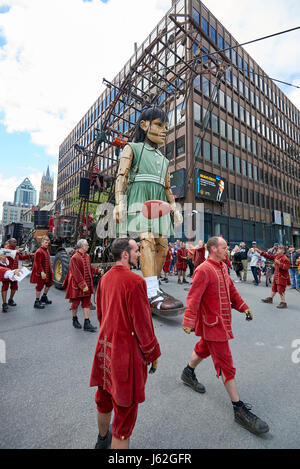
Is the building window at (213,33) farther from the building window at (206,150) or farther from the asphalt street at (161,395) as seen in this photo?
the asphalt street at (161,395)

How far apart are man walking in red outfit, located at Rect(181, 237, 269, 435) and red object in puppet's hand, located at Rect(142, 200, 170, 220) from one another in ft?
4.07

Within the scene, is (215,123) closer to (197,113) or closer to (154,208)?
(197,113)

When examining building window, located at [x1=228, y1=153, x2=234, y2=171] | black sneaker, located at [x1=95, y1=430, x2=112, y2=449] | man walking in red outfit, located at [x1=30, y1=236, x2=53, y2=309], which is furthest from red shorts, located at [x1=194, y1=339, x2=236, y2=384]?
building window, located at [x1=228, y1=153, x2=234, y2=171]

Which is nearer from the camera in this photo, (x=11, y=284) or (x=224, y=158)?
(x=11, y=284)

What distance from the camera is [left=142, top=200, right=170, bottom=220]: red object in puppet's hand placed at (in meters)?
3.55

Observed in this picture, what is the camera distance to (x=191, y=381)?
92.5 inches

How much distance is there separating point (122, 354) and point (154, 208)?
7.69ft

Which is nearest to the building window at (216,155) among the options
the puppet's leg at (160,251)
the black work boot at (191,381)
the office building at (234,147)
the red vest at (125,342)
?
the office building at (234,147)

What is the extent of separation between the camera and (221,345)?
2104mm

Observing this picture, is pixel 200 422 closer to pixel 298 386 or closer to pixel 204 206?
pixel 298 386

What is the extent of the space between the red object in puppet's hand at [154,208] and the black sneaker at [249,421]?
2.48 meters

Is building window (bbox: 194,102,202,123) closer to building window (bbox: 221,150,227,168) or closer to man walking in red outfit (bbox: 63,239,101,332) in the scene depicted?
building window (bbox: 221,150,227,168)

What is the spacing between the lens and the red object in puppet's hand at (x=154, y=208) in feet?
11.7

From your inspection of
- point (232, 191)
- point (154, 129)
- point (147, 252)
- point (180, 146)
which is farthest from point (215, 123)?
point (147, 252)
